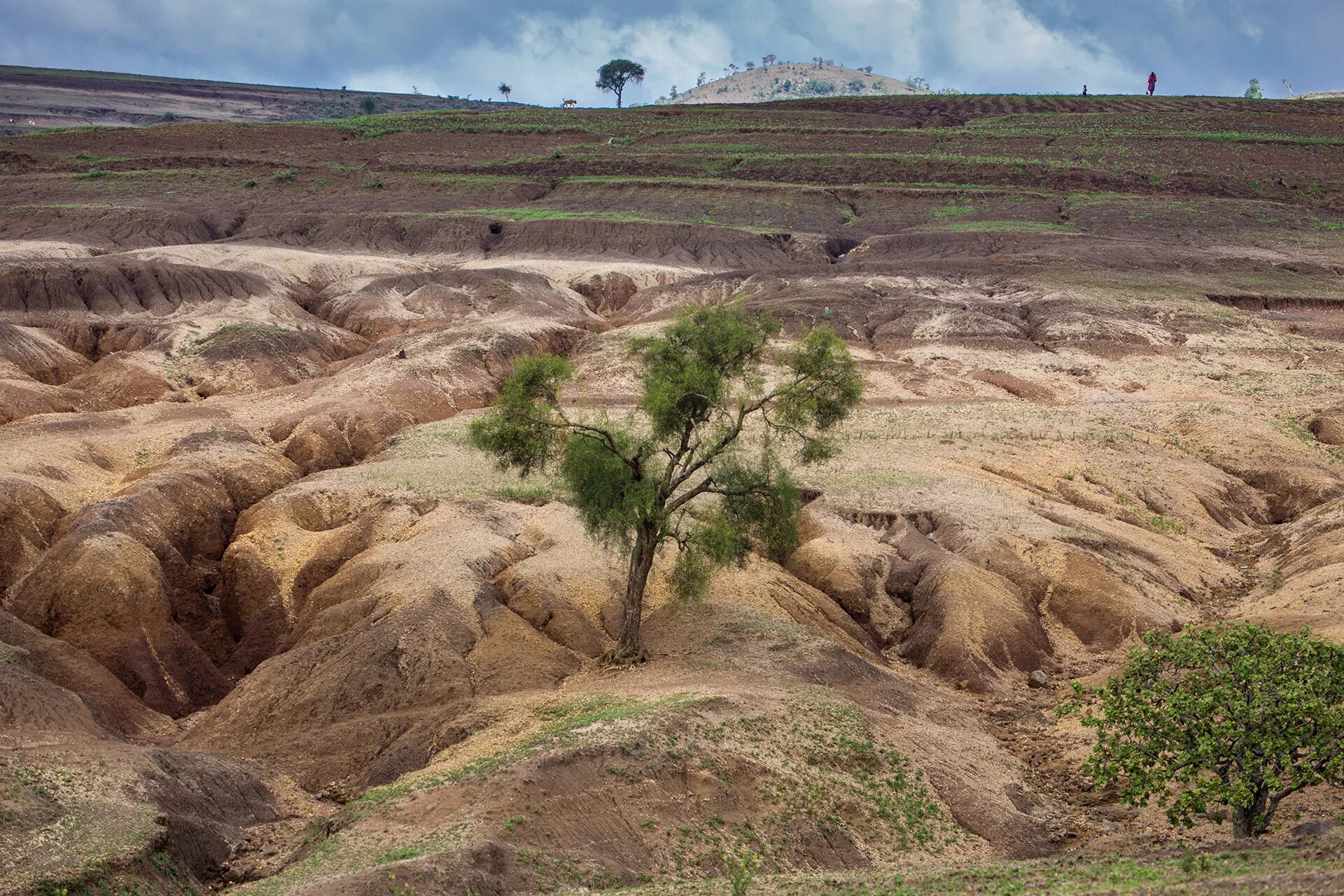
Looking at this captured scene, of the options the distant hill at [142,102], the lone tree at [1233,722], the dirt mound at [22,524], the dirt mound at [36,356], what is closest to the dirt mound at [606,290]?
the dirt mound at [36,356]

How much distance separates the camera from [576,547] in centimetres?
3008

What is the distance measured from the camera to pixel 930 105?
12319 cm

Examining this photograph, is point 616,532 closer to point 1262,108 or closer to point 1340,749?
point 1340,749

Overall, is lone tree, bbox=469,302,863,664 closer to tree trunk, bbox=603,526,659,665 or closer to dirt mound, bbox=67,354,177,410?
tree trunk, bbox=603,526,659,665

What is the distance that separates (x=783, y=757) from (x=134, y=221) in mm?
70952

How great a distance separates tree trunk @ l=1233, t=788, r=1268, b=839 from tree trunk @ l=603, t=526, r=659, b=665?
12.2m

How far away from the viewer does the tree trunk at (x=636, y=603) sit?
25.2 metres

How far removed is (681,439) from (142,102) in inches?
6835

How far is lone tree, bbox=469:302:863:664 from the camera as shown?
2452cm

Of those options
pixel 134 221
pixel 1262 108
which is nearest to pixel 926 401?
pixel 134 221

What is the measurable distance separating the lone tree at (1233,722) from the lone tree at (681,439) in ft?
26.9

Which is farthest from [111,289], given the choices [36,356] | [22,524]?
[22,524]

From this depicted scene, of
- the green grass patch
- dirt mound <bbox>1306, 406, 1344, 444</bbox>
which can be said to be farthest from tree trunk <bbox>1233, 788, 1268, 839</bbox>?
dirt mound <bbox>1306, 406, 1344, 444</bbox>

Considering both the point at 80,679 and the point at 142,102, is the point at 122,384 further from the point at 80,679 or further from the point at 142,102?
the point at 142,102
